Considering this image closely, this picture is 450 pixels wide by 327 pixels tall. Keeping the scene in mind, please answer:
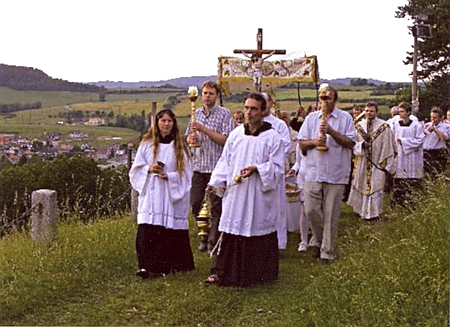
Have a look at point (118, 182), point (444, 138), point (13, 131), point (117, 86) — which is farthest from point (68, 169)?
point (444, 138)

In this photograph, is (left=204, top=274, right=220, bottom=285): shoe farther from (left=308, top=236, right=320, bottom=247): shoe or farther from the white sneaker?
the white sneaker

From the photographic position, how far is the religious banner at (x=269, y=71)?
1230 cm

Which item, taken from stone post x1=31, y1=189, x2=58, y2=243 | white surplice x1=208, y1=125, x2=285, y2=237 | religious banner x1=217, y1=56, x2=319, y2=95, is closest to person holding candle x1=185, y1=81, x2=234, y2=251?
white surplice x1=208, y1=125, x2=285, y2=237

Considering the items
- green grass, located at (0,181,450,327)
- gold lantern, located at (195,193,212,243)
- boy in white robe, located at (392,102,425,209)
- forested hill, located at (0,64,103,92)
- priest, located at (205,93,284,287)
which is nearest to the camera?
green grass, located at (0,181,450,327)

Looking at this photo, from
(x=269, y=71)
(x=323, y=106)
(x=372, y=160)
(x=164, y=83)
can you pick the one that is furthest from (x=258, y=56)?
(x=323, y=106)

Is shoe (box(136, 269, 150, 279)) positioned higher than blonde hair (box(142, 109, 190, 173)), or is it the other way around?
blonde hair (box(142, 109, 190, 173))

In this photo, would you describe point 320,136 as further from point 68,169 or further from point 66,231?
point 68,169

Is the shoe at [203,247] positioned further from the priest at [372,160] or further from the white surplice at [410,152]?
the white surplice at [410,152]

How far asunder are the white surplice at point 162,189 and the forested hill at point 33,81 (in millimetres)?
3724

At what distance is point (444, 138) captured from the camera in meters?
14.2

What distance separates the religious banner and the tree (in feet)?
5.22

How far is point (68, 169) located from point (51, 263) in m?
9.46

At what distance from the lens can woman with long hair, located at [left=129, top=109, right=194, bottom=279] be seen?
316 inches

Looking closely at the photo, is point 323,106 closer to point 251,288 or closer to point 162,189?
point 162,189
